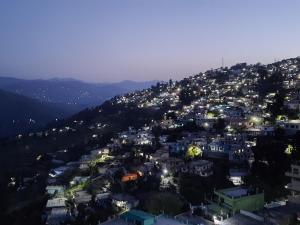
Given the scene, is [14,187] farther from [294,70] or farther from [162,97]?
[294,70]

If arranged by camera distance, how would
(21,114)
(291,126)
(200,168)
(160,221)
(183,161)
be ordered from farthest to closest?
(21,114)
(291,126)
(183,161)
(200,168)
(160,221)

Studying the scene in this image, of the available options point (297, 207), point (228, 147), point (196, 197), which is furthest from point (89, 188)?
point (297, 207)

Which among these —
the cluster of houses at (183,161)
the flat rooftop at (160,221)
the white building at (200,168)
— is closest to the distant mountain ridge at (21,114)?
the cluster of houses at (183,161)

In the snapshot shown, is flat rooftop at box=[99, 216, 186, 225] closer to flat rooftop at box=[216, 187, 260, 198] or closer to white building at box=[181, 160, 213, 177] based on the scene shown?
flat rooftop at box=[216, 187, 260, 198]

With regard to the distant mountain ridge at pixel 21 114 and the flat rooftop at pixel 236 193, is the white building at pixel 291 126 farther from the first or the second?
the distant mountain ridge at pixel 21 114

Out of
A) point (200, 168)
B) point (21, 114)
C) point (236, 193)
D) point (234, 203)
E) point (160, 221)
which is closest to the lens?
point (160, 221)

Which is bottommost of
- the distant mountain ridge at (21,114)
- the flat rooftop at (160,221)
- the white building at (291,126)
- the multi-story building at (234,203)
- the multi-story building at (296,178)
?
the distant mountain ridge at (21,114)

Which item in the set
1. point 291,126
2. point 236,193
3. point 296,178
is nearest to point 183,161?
point 291,126

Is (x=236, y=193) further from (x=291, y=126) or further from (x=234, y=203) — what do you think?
(x=291, y=126)
